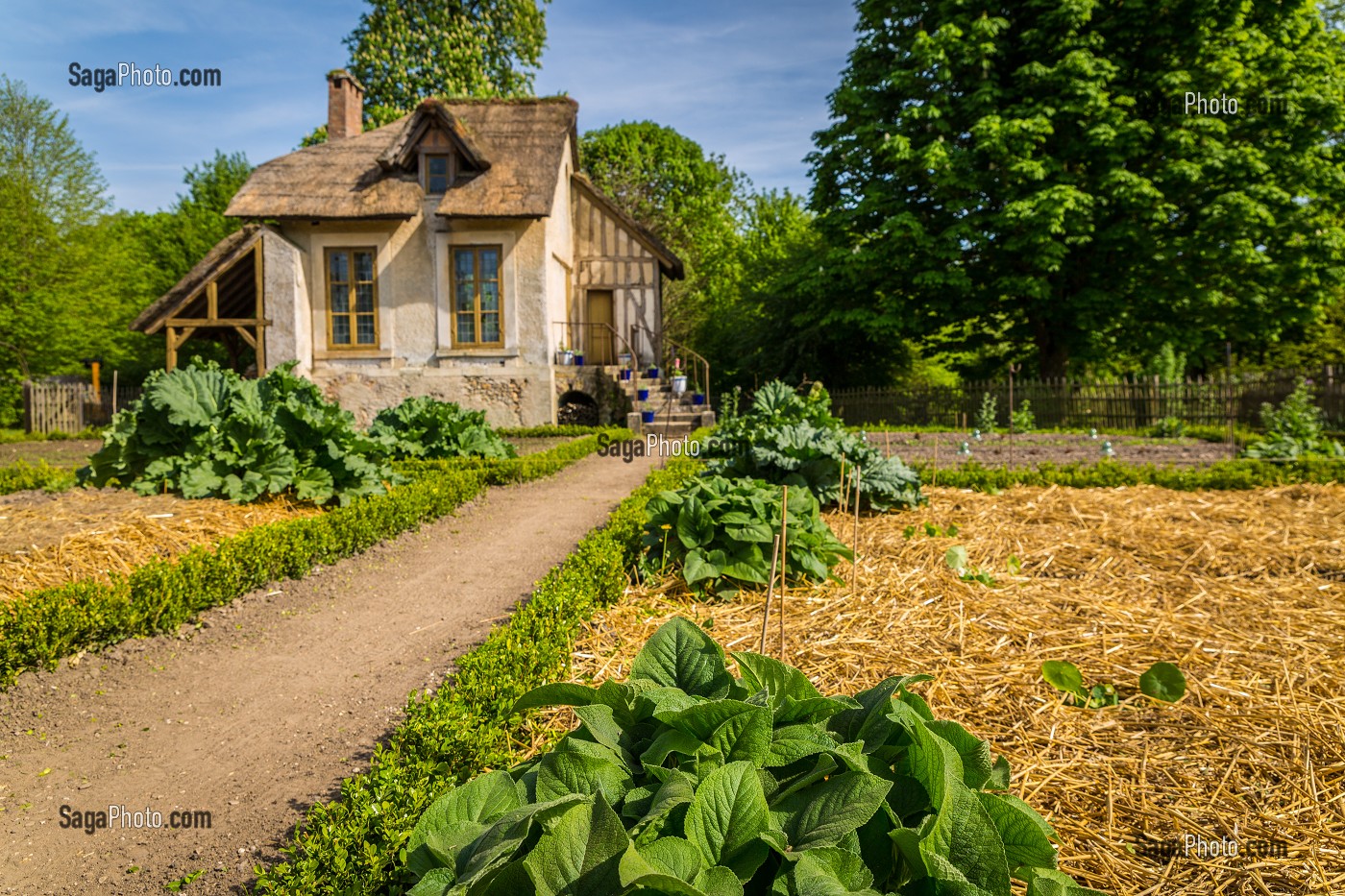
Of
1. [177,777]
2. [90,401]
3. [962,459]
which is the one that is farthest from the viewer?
[90,401]

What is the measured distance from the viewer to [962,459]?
10.9 meters

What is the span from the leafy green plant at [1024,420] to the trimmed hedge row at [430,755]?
581 inches

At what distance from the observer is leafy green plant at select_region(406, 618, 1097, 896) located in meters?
1.41

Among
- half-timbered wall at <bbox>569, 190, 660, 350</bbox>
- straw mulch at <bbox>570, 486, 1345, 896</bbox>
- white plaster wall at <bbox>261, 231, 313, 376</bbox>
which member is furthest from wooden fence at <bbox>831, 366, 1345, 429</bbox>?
white plaster wall at <bbox>261, 231, 313, 376</bbox>

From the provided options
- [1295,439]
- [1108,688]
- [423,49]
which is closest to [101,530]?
[1108,688]

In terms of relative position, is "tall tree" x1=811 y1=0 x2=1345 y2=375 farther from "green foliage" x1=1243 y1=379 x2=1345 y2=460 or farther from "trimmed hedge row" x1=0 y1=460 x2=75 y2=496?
"trimmed hedge row" x1=0 y1=460 x2=75 y2=496

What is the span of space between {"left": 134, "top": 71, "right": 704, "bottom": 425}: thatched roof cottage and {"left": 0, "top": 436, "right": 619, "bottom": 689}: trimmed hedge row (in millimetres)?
10473

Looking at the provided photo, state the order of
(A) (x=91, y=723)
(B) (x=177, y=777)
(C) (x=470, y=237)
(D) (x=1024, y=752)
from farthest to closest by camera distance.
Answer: (C) (x=470, y=237)
(A) (x=91, y=723)
(B) (x=177, y=777)
(D) (x=1024, y=752)

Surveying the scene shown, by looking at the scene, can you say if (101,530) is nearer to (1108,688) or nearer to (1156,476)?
(1108,688)

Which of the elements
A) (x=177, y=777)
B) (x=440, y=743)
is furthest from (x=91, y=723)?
(x=440, y=743)

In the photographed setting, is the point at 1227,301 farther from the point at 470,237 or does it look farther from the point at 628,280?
the point at 470,237

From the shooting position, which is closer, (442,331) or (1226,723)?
(1226,723)

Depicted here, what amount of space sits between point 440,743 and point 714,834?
1462 millimetres

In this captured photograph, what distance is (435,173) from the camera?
1761 cm
